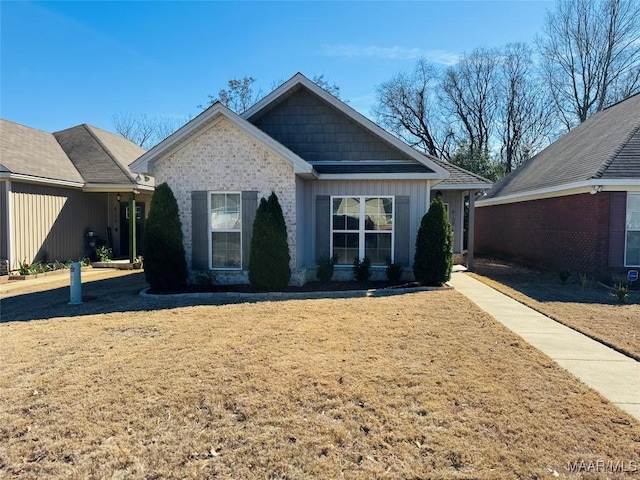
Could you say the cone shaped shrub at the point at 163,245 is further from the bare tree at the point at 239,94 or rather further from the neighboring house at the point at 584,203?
the bare tree at the point at 239,94

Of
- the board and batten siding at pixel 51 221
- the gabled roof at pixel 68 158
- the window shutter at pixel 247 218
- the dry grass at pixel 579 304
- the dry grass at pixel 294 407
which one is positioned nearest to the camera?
the dry grass at pixel 294 407

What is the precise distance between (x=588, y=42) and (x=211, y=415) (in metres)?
35.3

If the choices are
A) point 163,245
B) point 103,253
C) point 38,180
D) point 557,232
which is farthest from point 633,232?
point 38,180

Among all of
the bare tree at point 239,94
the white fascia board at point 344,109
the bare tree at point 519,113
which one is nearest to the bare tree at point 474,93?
the bare tree at point 519,113

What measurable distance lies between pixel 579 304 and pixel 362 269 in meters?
5.01

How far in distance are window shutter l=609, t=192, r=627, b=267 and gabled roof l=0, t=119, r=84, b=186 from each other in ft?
55.6

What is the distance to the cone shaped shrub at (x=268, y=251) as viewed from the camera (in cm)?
929

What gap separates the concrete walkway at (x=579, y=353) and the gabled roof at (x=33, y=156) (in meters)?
13.6

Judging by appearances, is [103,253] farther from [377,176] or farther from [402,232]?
[402,232]

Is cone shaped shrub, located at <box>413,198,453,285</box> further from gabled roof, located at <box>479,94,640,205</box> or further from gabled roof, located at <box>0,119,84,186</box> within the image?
gabled roof, located at <box>0,119,84,186</box>

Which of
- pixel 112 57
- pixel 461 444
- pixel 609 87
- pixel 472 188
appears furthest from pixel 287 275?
pixel 609 87

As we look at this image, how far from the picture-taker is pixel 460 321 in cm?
685

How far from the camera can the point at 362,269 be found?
1087cm

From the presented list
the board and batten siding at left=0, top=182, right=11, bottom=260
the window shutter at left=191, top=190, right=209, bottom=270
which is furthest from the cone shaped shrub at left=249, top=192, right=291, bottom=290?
the board and batten siding at left=0, top=182, right=11, bottom=260
